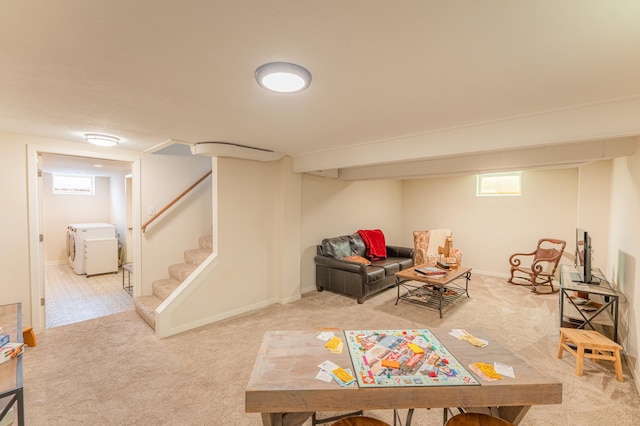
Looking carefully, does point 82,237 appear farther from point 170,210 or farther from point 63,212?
point 170,210

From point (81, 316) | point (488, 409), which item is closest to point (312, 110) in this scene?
point (488, 409)

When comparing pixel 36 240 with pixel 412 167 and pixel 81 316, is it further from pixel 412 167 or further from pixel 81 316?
pixel 412 167

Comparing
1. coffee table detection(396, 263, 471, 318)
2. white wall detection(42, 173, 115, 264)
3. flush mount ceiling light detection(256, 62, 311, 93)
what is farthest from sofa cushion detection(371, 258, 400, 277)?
white wall detection(42, 173, 115, 264)

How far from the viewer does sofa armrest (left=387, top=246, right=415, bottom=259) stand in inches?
218

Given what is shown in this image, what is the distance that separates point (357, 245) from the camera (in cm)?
523

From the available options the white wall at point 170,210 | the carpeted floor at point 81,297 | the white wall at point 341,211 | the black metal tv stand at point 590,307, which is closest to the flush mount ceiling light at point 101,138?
the white wall at point 170,210

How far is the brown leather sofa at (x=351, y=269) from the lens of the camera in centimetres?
419

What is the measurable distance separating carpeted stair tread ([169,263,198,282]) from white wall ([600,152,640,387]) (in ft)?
15.1

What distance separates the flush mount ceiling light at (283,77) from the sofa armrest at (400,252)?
4575 mm

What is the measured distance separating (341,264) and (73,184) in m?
7.14

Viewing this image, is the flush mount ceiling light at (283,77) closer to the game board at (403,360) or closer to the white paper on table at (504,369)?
the game board at (403,360)

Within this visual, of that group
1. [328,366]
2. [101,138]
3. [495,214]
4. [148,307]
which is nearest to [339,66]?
[328,366]

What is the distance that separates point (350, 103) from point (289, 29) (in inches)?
35.6

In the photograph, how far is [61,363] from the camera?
2545mm
